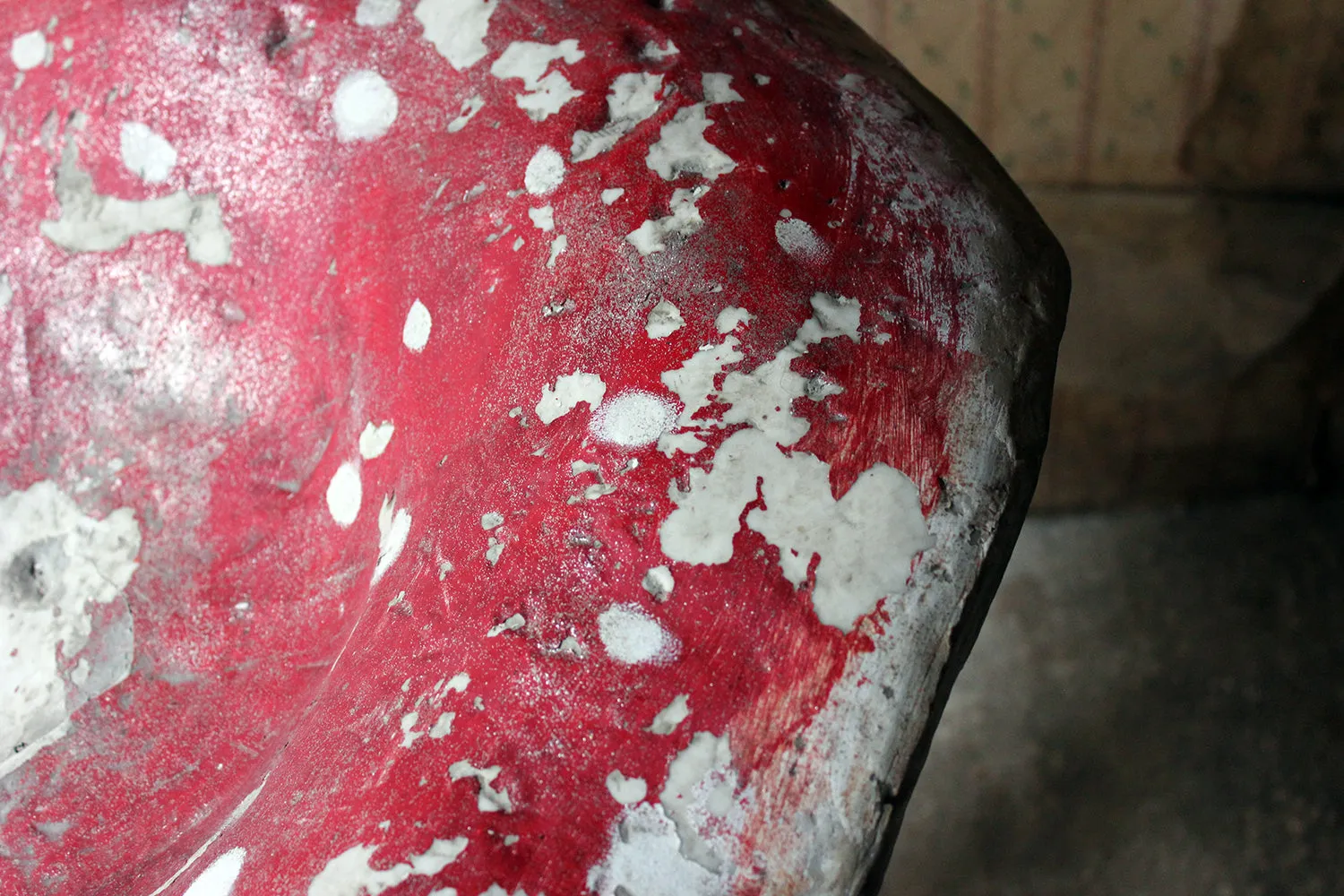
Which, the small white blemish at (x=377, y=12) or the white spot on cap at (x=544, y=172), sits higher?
the small white blemish at (x=377, y=12)

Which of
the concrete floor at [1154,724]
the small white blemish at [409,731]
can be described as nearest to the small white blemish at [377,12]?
the small white blemish at [409,731]

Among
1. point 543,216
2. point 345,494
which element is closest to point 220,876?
point 345,494

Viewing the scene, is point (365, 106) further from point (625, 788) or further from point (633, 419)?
point (625, 788)

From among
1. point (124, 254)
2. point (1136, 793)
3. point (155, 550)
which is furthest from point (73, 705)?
point (1136, 793)

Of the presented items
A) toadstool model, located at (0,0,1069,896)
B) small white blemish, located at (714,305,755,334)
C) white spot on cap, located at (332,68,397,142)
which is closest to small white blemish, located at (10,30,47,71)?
toadstool model, located at (0,0,1069,896)

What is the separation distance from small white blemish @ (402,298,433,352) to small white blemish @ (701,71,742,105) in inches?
5.9

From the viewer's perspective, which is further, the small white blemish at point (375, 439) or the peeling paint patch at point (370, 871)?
the small white blemish at point (375, 439)

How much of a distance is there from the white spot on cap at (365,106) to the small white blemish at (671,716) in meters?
0.30

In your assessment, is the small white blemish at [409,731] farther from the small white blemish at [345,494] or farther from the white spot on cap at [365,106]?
the white spot on cap at [365,106]

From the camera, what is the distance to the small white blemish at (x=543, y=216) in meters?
0.47

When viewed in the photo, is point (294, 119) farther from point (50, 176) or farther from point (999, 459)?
point (999, 459)

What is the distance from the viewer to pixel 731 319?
43 cm

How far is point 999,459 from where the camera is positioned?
0.42 metres

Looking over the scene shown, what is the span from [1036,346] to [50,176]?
459 millimetres
